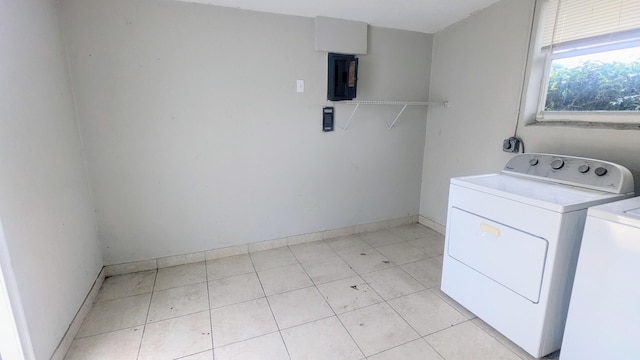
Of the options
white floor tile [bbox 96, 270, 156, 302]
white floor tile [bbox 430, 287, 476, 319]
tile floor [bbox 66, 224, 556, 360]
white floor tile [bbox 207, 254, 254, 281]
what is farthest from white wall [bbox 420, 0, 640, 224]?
white floor tile [bbox 96, 270, 156, 302]

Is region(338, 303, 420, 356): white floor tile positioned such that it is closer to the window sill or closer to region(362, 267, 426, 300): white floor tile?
region(362, 267, 426, 300): white floor tile

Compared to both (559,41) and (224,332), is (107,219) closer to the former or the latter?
(224,332)

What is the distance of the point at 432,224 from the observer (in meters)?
3.32

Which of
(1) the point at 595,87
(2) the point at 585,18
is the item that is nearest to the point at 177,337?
(1) the point at 595,87

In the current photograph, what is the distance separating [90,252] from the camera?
2.10m

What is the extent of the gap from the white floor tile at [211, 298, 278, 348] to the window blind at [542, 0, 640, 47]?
2759 mm

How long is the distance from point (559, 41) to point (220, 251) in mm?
3120

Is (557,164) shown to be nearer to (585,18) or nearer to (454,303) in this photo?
(585,18)

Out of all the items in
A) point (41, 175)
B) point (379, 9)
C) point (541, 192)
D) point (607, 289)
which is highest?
point (379, 9)

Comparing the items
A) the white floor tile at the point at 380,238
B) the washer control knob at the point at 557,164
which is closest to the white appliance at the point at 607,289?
the washer control knob at the point at 557,164

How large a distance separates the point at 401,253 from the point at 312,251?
85 centimetres

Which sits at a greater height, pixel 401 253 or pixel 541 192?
pixel 541 192

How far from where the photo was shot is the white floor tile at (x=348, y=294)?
2.03 m

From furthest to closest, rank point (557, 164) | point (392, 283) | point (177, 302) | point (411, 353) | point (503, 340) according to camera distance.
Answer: point (392, 283), point (177, 302), point (557, 164), point (503, 340), point (411, 353)
